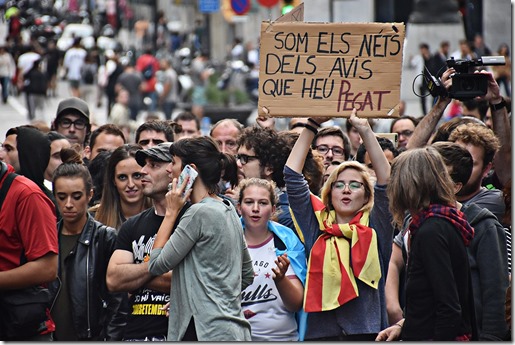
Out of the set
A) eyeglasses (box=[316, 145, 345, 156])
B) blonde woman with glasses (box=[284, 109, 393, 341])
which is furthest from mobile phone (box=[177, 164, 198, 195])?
eyeglasses (box=[316, 145, 345, 156])

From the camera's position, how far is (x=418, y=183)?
21.0 ft

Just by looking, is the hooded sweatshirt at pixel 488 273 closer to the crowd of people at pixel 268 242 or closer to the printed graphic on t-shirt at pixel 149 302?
the crowd of people at pixel 268 242

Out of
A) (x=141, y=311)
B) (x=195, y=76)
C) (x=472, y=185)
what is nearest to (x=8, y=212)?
(x=141, y=311)

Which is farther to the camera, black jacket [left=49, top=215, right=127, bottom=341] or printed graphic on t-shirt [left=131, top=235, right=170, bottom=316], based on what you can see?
black jacket [left=49, top=215, right=127, bottom=341]

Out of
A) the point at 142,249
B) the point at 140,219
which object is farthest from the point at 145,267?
the point at 140,219

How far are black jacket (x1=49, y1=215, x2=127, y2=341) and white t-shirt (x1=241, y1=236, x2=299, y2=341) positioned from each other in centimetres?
81

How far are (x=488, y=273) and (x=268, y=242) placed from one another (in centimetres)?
146

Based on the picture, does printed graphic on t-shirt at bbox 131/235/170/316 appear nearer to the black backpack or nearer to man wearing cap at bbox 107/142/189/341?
man wearing cap at bbox 107/142/189/341

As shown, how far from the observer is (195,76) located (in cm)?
3978

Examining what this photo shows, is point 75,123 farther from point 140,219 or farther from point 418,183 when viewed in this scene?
point 418,183

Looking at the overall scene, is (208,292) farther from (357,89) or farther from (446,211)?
(357,89)

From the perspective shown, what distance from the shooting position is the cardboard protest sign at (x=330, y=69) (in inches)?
298

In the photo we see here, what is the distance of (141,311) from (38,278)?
2.46 ft

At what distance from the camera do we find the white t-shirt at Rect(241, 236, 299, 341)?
740cm
